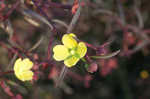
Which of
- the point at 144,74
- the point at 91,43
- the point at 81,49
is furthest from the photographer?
the point at 144,74

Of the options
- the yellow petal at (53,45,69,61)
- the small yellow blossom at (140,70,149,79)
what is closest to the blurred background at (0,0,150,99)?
the small yellow blossom at (140,70,149,79)

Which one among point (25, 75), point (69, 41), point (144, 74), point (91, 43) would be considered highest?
point (69, 41)

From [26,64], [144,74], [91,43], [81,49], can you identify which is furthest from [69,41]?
[144,74]

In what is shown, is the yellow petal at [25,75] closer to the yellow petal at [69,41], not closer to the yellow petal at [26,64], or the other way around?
the yellow petal at [26,64]

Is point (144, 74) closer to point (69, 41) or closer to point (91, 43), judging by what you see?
point (91, 43)

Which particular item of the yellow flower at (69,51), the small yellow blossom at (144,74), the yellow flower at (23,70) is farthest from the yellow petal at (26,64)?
the small yellow blossom at (144,74)

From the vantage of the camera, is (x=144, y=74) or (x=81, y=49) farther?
(x=144, y=74)

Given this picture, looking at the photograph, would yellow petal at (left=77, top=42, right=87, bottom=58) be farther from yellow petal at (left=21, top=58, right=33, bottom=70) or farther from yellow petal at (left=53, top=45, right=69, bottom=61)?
yellow petal at (left=21, top=58, right=33, bottom=70)
